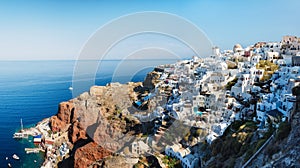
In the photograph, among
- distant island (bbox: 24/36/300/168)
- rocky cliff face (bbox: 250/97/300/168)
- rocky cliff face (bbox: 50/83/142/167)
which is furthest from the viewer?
rocky cliff face (bbox: 50/83/142/167)

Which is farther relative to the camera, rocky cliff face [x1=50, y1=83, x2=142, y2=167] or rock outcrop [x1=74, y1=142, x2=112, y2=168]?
rocky cliff face [x1=50, y1=83, x2=142, y2=167]

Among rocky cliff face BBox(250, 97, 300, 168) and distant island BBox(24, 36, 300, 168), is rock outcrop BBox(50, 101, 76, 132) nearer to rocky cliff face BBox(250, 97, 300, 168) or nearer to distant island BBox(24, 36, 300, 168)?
distant island BBox(24, 36, 300, 168)

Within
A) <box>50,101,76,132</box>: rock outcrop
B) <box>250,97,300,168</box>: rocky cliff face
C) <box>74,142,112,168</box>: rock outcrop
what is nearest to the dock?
<box>50,101,76,132</box>: rock outcrop

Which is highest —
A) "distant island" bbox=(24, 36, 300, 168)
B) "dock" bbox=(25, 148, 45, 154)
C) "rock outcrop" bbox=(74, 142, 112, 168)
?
"distant island" bbox=(24, 36, 300, 168)

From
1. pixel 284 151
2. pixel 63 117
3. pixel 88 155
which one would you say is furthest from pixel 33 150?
pixel 284 151

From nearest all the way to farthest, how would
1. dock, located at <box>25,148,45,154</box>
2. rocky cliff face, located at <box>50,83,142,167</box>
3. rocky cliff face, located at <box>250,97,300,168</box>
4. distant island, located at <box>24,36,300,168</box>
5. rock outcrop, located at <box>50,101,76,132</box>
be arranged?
1. rocky cliff face, located at <box>250,97,300,168</box>
2. distant island, located at <box>24,36,300,168</box>
3. rocky cliff face, located at <box>50,83,142,167</box>
4. dock, located at <box>25,148,45,154</box>
5. rock outcrop, located at <box>50,101,76,132</box>

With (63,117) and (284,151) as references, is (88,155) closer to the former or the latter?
(63,117)

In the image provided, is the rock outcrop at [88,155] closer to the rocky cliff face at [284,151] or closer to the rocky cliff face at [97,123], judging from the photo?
the rocky cliff face at [97,123]

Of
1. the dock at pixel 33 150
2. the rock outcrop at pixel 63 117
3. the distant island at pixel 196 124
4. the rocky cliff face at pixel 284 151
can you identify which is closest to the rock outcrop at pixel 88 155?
the distant island at pixel 196 124
